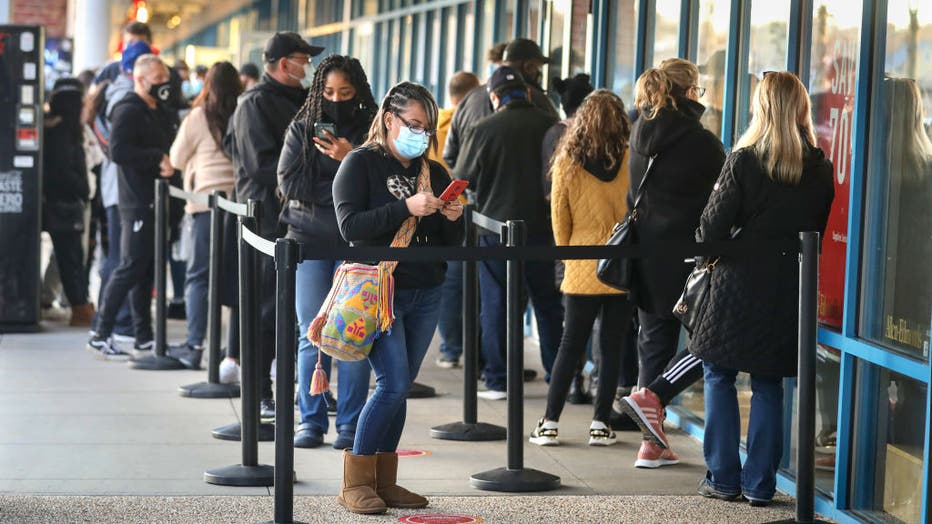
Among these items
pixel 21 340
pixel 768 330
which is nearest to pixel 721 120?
pixel 768 330

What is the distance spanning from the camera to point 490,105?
8.72 metres

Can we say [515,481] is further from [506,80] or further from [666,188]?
[506,80]

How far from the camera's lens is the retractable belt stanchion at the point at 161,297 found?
9.09m

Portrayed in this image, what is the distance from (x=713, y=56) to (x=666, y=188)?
145cm

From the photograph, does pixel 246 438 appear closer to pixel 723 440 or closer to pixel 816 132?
pixel 723 440

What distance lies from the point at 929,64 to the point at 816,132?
37.8 inches

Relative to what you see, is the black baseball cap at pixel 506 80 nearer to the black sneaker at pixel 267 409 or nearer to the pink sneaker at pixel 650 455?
the black sneaker at pixel 267 409

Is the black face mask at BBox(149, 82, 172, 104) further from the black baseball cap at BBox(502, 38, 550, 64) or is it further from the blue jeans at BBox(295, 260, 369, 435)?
the blue jeans at BBox(295, 260, 369, 435)

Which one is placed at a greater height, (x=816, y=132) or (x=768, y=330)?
(x=816, y=132)

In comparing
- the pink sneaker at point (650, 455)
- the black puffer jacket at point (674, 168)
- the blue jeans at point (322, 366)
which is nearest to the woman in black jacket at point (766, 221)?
the black puffer jacket at point (674, 168)

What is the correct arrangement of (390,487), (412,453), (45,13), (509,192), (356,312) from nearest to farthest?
(356,312) → (390,487) → (412,453) → (509,192) → (45,13)

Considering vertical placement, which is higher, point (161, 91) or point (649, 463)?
point (161, 91)

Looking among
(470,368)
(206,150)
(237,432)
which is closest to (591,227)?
(470,368)

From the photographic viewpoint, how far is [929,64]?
509cm
